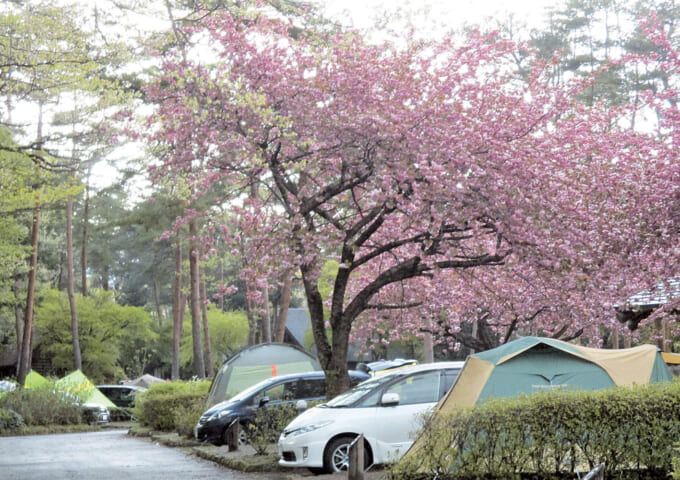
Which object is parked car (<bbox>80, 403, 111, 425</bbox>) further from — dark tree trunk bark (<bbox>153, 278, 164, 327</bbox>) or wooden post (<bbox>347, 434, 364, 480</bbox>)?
dark tree trunk bark (<bbox>153, 278, 164, 327</bbox>)

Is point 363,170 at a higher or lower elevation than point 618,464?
higher

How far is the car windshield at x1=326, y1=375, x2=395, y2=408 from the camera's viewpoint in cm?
1188

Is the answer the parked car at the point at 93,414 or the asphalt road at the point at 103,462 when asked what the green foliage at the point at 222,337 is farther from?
the asphalt road at the point at 103,462

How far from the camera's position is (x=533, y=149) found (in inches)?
515

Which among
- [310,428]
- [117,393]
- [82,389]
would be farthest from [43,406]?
[310,428]

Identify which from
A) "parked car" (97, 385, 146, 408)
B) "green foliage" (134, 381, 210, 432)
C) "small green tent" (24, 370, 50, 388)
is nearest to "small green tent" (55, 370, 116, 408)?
"small green tent" (24, 370, 50, 388)

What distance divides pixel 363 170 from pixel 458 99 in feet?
7.27

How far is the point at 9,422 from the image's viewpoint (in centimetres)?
2609

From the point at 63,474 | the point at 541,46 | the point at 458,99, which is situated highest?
the point at 541,46

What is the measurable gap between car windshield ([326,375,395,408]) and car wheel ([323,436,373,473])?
0.53 metres

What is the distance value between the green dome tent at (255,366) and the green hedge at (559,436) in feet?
41.2

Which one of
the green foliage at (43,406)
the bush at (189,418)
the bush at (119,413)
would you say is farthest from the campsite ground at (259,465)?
the bush at (119,413)

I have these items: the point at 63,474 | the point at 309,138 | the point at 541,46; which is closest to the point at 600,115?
the point at 309,138

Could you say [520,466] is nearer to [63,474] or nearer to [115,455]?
[63,474]
